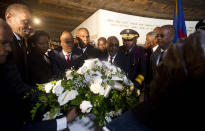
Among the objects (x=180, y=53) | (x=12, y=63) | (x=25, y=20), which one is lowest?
(x=12, y=63)

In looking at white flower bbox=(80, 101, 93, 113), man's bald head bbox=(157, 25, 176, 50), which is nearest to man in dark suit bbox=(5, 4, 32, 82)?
white flower bbox=(80, 101, 93, 113)

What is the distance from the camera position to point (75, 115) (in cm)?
100

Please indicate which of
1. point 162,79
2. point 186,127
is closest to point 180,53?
point 162,79

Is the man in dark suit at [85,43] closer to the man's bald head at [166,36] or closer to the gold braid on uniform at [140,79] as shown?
the gold braid on uniform at [140,79]

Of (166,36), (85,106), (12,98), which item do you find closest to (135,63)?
(166,36)

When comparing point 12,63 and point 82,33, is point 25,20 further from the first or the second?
point 82,33

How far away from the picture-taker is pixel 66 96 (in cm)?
94

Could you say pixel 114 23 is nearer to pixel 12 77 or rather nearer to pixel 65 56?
pixel 65 56

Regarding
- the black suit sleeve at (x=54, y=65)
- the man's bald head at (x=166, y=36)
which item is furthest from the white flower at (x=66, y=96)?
the man's bald head at (x=166, y=36)

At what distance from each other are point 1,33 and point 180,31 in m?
4.18

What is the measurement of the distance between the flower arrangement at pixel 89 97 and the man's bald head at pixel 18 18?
1.45m

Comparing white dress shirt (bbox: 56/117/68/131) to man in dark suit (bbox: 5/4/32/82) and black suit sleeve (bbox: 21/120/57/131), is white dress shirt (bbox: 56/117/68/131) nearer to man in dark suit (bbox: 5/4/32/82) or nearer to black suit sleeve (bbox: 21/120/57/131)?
black suit sleeve (bbox: 21/120/57/131)

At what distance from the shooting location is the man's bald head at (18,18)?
1.84m

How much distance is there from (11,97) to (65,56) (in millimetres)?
2075
